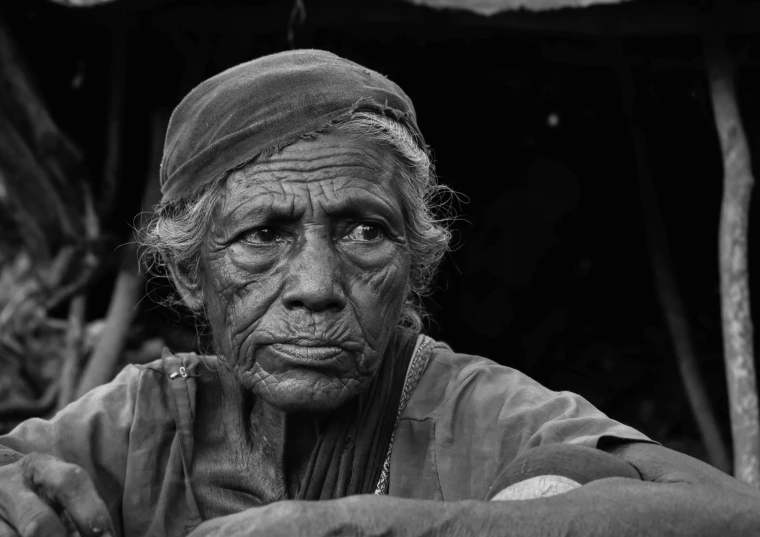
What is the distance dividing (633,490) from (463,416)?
2.68 ft

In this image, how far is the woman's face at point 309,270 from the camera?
2.63m

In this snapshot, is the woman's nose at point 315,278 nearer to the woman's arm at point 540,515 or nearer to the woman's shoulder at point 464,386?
the woman's shoulder at point 464,386

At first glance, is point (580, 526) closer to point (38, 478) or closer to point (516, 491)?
point (516, 491)

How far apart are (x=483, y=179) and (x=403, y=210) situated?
10.5 ft

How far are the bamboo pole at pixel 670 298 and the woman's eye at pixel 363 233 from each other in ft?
9.32

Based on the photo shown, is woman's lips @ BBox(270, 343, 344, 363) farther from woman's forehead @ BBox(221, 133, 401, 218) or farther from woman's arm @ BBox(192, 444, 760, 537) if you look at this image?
woman's arm @ BBox(192, 444, 760, 537)

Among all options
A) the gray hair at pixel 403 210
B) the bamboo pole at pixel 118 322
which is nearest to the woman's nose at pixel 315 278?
the gray hair at pixel 403 210

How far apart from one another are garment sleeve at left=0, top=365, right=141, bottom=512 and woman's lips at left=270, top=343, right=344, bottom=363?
59 centimetres

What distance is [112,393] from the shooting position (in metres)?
3.02

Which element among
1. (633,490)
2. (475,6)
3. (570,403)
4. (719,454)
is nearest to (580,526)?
(633,490)

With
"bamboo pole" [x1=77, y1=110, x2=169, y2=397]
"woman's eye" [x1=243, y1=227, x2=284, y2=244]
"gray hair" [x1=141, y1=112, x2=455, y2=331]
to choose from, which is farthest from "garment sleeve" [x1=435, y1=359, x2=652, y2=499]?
"bamboo pole" [x1=77, y1=110, x2=169, y2=397]

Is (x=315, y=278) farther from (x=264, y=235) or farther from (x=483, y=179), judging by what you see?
(x=483, y=179)

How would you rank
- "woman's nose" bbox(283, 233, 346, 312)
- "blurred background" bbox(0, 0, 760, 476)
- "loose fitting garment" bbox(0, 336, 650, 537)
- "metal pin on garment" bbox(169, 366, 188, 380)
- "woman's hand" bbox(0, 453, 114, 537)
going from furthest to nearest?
1. "blurred background" bbox(0, 0, 760, 476)
2. "metal pin on garment" bbox(169, 366, 188, 380)
3. "loose fitting garment" bbox(0, 336, 650, 537)
4. "woman's nose" bbox(283, 233, 346, 312)
5. "woman's hand" bbox(0, 453, 114, 537)

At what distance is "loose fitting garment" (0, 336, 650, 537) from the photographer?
2.71 metres
